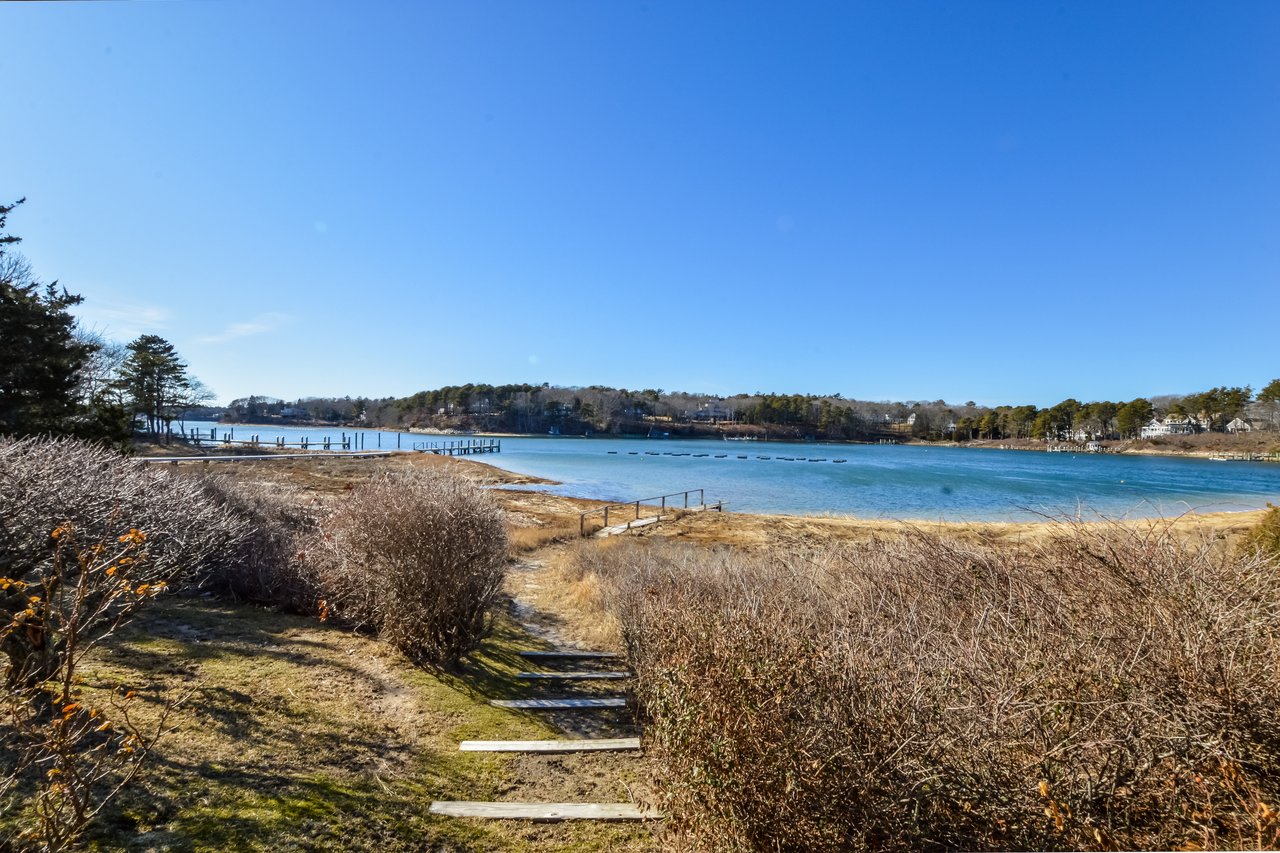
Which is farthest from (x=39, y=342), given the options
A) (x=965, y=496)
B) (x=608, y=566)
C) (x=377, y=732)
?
(x=965, y=496)

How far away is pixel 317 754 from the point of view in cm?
500

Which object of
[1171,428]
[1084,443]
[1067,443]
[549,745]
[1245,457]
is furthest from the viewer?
[1067,443]

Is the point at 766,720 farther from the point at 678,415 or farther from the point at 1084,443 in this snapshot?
the point at 678,415

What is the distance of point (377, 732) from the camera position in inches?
223

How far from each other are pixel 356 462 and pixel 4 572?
44129 mm

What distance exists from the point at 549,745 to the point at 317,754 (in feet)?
7.07

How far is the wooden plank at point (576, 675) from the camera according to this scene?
817 cm

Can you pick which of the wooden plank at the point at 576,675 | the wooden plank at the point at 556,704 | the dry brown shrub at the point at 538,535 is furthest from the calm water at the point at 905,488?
the wooden plank at the point at 556,704

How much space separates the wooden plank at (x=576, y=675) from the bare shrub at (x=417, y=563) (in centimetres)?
89

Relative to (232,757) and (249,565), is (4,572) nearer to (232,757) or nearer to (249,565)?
(232,757)

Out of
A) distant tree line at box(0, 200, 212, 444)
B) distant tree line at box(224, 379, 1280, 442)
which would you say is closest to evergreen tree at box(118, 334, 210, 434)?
distant tree line at box(0, 200, 212, 444)

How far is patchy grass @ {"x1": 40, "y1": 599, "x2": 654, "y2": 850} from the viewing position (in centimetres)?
395

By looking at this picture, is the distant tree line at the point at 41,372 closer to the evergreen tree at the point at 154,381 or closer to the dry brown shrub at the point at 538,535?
the dry brown shrub at the point at 538,535

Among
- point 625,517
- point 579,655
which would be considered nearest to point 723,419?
point 625,517
